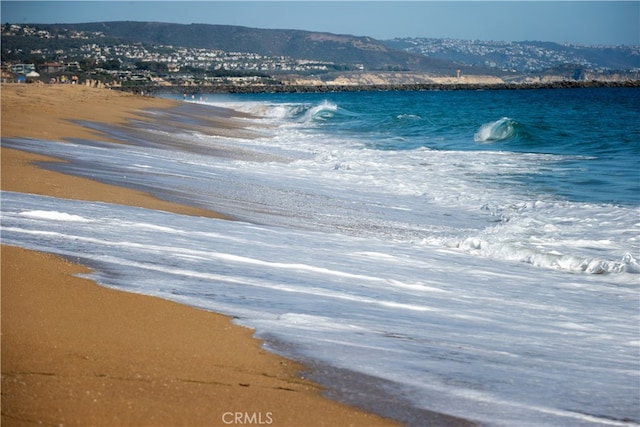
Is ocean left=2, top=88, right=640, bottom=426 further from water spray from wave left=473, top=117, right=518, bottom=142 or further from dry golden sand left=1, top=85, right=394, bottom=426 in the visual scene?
water spray from wave left=473, top=117, right=518, bottom=142

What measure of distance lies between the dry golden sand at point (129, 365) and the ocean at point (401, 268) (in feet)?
0.87

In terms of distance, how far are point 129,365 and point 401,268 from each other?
4.07 m

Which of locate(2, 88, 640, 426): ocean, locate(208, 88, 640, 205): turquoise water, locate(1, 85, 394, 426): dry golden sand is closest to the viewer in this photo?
locate(1, 85, 394, 426): dry golden sand

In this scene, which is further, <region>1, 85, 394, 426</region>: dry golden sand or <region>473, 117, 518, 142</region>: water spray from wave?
<region>473, 117, 518, 142</region>: water spray from wave

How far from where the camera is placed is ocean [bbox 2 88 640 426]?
486 cm

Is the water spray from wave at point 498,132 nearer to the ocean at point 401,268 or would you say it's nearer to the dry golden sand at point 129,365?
the ocean at point 401,268

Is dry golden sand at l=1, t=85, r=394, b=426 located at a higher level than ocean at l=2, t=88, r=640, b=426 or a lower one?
lower

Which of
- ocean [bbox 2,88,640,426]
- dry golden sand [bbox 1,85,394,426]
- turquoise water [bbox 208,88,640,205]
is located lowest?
dry golden sand [bbox 1,85,394,426]

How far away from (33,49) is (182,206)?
128310mm

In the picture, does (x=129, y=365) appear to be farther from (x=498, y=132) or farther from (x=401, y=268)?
(x=498, y=132)

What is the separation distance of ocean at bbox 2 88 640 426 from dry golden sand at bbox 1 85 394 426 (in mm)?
264

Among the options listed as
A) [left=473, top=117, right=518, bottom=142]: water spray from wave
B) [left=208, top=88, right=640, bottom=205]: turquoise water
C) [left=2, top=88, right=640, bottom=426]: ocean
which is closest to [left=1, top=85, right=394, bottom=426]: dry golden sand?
[left=2, top=88, right=640, bottom=426]: ocean

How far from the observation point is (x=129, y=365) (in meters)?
4.40

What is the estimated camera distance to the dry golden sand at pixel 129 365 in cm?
387
